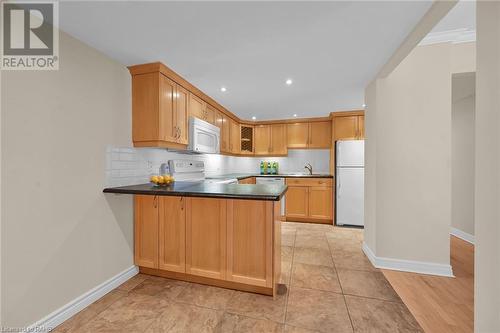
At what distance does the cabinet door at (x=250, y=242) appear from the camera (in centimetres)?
184

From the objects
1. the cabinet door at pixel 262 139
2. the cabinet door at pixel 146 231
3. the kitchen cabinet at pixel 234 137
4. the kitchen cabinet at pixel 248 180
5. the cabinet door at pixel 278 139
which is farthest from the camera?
the cabinet door at pixel 262 139

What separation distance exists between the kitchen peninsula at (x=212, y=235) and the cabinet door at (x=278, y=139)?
3.01 metres

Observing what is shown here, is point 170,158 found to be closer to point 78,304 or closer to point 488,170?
point 78,304

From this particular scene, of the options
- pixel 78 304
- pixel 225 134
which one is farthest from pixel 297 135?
pixel 78 304

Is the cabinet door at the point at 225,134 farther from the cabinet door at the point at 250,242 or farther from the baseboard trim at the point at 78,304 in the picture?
the baseboard trim at the point at 78,304

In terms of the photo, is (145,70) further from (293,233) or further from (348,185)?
(348,185)

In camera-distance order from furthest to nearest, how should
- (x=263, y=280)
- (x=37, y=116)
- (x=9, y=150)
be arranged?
(x=263, y=280)
(x=37, y=116)
(x=9, y=150)

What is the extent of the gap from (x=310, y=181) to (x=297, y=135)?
1165mm

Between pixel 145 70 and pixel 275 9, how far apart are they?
153 cm

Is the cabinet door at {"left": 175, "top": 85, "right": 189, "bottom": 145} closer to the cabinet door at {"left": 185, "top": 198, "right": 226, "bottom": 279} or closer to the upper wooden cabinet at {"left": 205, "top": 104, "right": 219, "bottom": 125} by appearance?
the upper wooden cabinet at {"left": 205, "top": 104, "right": 219, "bottom": 125}

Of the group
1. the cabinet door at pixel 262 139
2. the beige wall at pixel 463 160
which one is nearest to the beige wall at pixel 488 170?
the beige wall at pixel 463 160

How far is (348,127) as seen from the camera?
13.8ft

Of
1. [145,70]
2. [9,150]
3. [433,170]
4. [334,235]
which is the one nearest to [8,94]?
[9,150]

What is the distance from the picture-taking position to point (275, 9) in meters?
1.43
